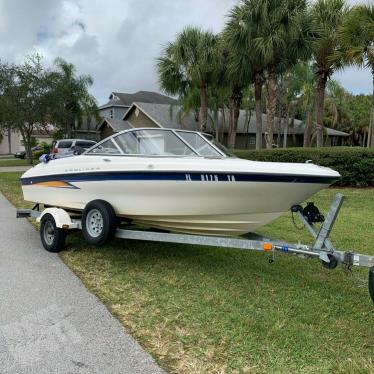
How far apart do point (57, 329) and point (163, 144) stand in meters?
2.74

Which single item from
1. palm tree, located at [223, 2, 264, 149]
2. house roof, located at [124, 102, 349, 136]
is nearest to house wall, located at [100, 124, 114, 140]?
house roof, located at [124, 102, 349, 136]

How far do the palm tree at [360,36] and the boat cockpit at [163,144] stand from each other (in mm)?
11504

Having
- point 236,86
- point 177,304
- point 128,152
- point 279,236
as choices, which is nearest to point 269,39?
point 236,86

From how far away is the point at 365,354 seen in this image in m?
3.35

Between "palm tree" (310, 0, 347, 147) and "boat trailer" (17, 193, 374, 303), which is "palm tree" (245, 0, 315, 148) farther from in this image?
"boat trailer" (17, 193, 374, 303)

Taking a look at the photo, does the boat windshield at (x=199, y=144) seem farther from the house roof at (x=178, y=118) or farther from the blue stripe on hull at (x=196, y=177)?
the house roof at (x=178, y=118)

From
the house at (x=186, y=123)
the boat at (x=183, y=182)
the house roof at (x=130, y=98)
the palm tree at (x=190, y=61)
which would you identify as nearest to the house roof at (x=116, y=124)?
the house at (x=186, y=123)

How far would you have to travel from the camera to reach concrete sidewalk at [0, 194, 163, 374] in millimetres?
3211

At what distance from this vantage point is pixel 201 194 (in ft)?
15.8

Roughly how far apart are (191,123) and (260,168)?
31.9 meters

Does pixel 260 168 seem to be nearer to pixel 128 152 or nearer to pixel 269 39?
pixel 128 152

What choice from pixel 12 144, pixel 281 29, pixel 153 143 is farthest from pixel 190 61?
pixel 12 144

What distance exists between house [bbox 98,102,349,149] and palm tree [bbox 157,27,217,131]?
834 cm

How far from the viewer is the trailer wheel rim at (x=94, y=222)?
563cm
